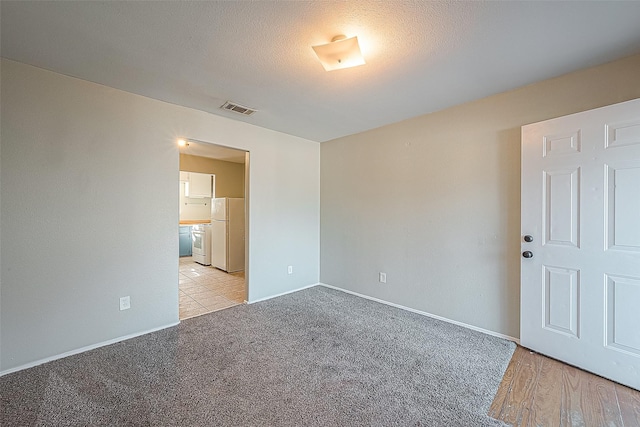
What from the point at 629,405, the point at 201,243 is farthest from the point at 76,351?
the point at 629,405

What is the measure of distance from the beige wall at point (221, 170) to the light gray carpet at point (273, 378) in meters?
3.94

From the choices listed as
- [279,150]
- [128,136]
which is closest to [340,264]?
[279,150]

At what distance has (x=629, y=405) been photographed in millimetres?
1630

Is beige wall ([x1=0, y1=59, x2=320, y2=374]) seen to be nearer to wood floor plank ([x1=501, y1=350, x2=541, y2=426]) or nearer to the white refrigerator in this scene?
the white refrigerator

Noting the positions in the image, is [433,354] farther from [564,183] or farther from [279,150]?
[279,150]

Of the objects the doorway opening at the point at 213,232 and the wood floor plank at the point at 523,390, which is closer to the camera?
the wood floor plank at the point at 523,390

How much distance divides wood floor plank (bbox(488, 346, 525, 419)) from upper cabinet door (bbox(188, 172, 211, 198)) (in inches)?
241

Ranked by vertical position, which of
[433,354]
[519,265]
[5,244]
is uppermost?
[5,244]

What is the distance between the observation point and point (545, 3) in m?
1.42

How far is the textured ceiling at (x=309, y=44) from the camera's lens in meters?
1.48

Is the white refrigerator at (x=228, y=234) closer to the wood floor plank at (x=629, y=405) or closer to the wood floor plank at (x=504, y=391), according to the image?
the wood floor plank at (x=504, y=391)

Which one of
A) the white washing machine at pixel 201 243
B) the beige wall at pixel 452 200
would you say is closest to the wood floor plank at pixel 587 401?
the beige wall at pixel 452 200

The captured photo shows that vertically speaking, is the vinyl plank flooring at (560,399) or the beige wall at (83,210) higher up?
the beige wall at (83,210)

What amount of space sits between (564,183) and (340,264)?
2.77 meters
